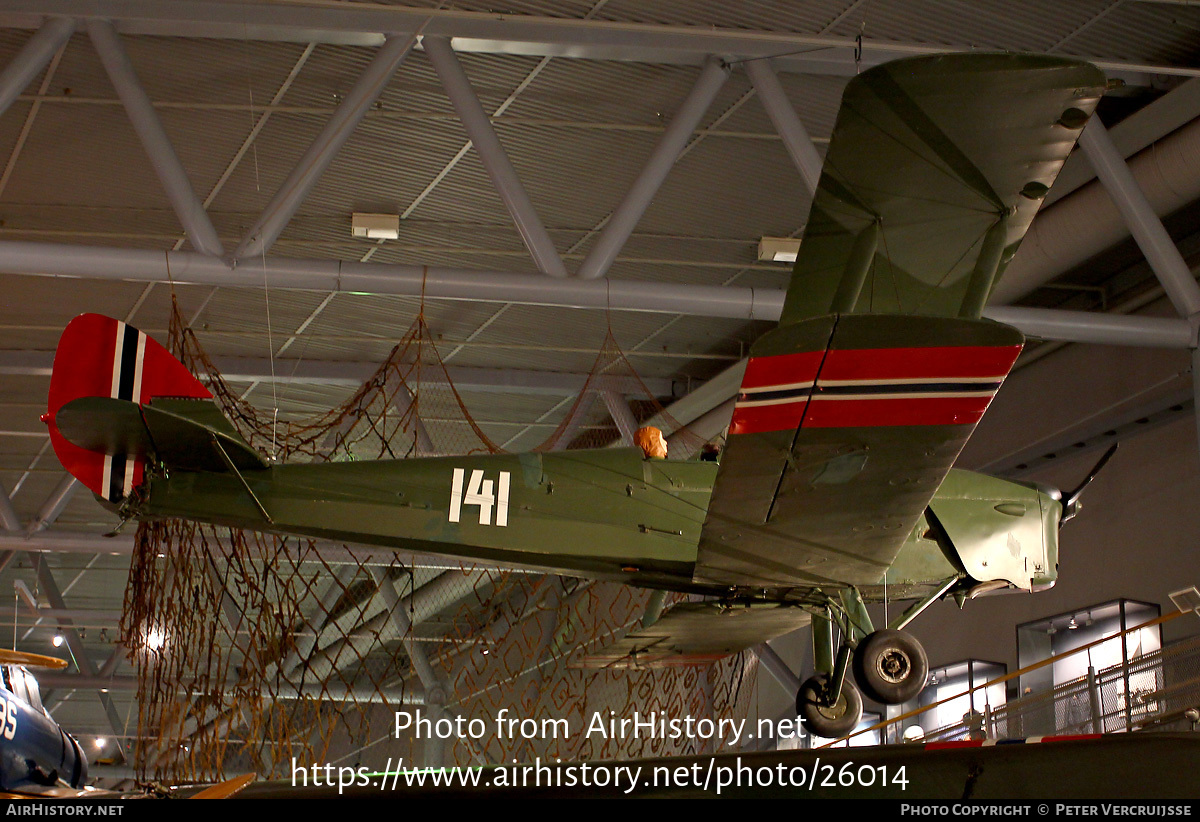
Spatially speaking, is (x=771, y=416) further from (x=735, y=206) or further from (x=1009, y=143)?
(x=735, y=206)

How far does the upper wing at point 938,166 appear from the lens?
5.57m

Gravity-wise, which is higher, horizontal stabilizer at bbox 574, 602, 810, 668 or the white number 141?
the white number 141

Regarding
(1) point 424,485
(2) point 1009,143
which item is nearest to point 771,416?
(2) point 1009,143

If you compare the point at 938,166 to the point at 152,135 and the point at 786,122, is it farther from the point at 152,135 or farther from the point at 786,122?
the point at 152,135

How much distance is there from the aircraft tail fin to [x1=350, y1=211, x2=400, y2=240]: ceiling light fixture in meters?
5.39

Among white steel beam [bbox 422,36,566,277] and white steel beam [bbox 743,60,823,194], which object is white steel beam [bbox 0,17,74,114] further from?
white steel beam [bbox 743,60,823,194]

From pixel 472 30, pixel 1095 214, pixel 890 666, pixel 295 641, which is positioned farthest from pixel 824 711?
pixel 1095 214

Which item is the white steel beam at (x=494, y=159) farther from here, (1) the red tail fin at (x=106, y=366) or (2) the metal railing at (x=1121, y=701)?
(2) the metal railing at (x=1121, y=701)

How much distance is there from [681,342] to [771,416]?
1023 centimetres

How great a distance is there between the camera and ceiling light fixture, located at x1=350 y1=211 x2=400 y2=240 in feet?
40.5

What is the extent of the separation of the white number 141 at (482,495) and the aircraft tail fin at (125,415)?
1107mm

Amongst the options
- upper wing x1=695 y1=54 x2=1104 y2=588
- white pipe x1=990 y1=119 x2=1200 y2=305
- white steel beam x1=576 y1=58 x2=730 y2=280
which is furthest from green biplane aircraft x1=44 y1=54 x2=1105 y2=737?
white pipe x1=990 y1=119 x2=1200 y2=305

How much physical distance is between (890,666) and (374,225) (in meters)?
7.38

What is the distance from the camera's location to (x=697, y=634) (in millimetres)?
8523
